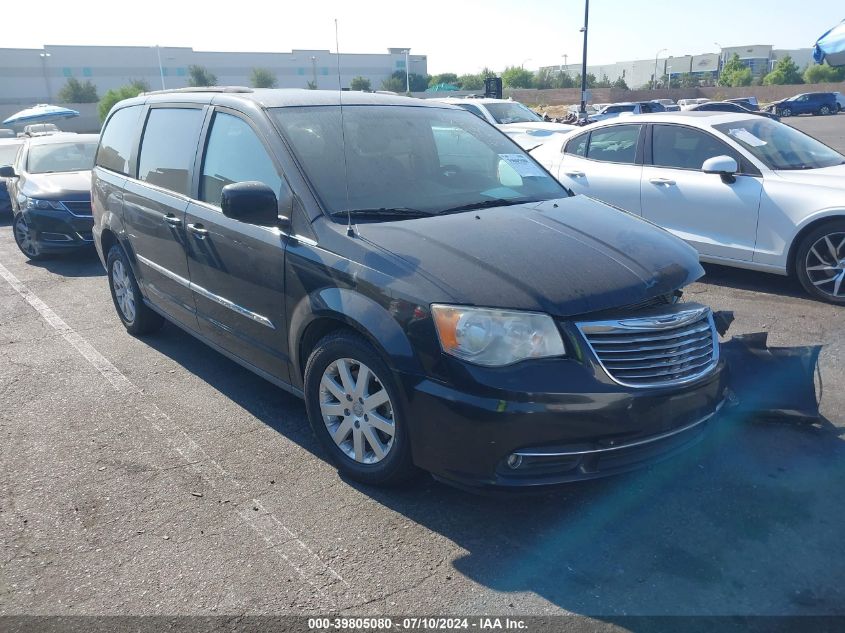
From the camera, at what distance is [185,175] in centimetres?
480

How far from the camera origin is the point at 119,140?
6.08m

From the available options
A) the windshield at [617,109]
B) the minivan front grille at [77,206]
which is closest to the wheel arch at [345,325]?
the minivan front grille at [77,206]

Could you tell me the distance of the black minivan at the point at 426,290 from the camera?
306cm

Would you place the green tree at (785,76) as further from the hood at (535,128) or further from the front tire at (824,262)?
the front tire at (824,262)

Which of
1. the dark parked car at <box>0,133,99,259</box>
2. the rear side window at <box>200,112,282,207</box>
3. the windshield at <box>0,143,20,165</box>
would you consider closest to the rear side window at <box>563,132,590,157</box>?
the rear side window at <box>200,112,282,207</box>

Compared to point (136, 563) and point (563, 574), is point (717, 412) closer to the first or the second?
point (563, 574)

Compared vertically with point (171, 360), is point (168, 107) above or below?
above

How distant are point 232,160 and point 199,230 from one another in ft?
1.58

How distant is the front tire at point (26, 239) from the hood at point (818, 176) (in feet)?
28.5

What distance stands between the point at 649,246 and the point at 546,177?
1.21 meters

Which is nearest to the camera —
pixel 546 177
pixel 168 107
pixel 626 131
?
pixel 546 177

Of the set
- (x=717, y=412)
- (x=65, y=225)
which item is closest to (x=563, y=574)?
(x=717, y=412)

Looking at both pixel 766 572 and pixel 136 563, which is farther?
pixel 136 563

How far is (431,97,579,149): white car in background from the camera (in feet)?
44.6
